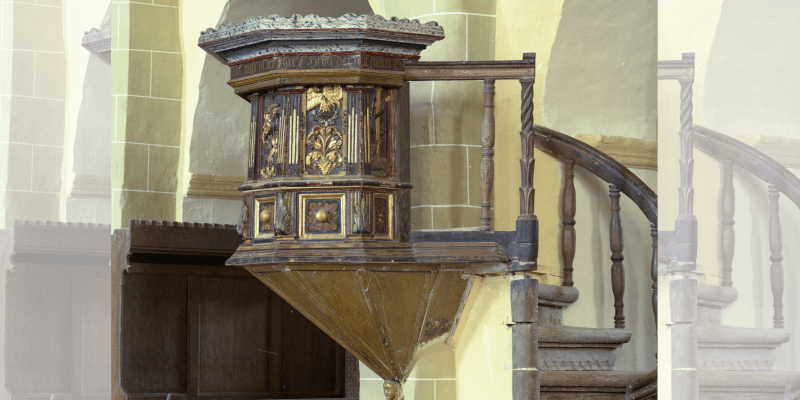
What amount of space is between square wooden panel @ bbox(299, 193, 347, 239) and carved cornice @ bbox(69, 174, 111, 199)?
4.02 m

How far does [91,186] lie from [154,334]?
1997mm

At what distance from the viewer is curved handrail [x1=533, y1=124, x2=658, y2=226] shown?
6.44 meters

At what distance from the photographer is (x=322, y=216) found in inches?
217

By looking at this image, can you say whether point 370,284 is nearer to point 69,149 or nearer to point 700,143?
point 700,143

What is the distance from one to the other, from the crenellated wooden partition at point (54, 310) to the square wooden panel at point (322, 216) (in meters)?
3.68

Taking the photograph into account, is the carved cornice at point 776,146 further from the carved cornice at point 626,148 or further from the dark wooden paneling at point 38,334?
the dark wooden paneling at point 38,334

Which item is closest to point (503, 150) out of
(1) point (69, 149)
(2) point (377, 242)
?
(2) point (377, 242)

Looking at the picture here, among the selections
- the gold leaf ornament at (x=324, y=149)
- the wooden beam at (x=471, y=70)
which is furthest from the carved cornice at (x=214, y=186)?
the wooden beam at (x=471, y=70)

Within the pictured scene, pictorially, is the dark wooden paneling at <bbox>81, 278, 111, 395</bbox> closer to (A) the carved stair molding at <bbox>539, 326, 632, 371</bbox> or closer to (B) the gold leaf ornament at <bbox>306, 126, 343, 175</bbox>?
(B) the gold leaf ornament at <bbox>306, 126, 343, 175</bbox>

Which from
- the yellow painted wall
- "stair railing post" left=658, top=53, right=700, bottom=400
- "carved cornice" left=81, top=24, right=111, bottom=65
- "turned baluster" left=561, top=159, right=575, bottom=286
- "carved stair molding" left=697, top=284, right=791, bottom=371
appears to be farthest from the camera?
"carved cornice" left=81, top=24, right=111, bottom=65

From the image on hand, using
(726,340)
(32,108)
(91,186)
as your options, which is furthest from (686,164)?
(32,108)

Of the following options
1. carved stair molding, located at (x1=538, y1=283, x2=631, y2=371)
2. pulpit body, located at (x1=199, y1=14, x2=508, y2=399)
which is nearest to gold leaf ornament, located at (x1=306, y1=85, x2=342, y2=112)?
pulpit body, located at (x1=199, y1=14, x2=508, y2=399)

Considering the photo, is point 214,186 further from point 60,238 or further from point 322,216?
point 322,216

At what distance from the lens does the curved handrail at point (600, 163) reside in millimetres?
6438
